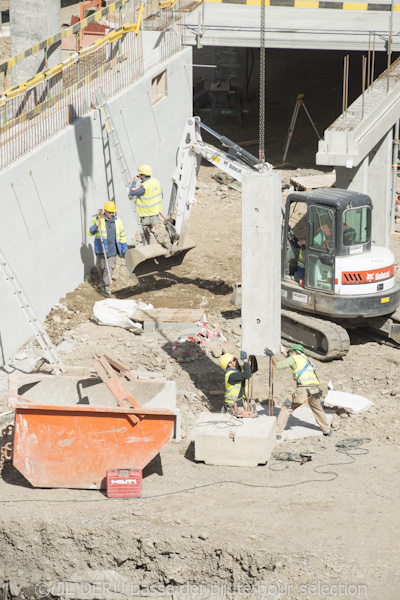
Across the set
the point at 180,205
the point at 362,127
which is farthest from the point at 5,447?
the point at 362,127

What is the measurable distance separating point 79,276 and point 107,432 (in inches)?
265

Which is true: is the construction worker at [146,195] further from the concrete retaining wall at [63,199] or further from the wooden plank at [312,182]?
the wooden plank at [312,182]

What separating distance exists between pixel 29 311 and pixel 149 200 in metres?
4.01

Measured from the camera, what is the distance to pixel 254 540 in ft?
32.7

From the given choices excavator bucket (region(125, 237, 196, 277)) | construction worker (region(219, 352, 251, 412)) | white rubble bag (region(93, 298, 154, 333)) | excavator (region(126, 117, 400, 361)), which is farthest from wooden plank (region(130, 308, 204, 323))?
construction worker (region(219, 352, 251, 412))

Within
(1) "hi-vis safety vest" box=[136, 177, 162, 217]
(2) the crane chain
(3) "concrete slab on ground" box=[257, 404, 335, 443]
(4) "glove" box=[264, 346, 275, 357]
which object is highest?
(1) "hi-vis safety vest" box=[136, 177, 162, 217]

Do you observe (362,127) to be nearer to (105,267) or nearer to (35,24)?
(105,267)

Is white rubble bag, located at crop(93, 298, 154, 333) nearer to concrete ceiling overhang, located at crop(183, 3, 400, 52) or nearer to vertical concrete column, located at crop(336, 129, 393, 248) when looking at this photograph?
vertical concrete column, located at crop(336, 129, 393, 248)

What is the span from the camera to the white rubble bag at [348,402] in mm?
13406

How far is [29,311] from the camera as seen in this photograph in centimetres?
1420

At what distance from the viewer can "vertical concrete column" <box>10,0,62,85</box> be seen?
1983 centimetres

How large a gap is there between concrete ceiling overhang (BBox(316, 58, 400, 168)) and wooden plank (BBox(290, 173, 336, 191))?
9.41ft

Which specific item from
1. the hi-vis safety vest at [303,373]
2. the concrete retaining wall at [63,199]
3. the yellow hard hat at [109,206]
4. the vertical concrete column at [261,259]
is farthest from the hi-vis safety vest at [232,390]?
the yellow hard hat at [109,206]

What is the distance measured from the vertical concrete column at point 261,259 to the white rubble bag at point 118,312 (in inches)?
137
